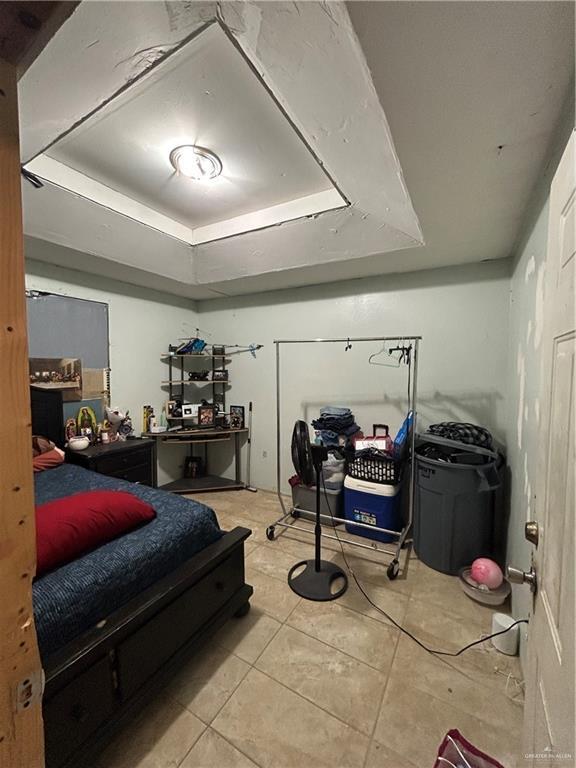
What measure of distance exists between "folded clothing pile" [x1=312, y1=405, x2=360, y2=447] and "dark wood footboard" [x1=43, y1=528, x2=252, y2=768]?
1.44m

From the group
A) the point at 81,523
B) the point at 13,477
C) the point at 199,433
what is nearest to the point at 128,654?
the point at 81,523

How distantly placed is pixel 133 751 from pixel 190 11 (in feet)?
8.55

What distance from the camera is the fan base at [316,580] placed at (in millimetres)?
1947

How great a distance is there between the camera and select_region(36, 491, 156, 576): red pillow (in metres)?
1.21

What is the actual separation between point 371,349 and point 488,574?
75.5 inches

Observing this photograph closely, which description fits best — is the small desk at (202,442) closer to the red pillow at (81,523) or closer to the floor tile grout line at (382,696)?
the red pillow at (81,523)

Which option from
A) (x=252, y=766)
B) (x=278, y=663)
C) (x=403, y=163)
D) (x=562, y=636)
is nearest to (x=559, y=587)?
(x=562, y=636)

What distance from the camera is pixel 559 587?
2.22 ft

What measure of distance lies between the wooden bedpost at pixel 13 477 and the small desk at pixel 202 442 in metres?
2.91

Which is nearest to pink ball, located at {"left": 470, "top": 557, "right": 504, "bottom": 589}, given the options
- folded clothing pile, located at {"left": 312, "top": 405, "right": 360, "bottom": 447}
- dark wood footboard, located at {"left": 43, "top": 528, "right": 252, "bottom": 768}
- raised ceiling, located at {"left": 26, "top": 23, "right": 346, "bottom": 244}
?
folded clothing pile, located at {"left": 312, "top": 405, "right": 360, "bottom": 447}

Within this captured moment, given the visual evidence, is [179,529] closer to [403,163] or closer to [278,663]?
[278,663]

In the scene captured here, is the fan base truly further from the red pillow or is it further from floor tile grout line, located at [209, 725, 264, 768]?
the red pillow

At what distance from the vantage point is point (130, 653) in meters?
1.22

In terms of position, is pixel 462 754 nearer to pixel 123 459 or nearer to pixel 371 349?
pixel 371 349
